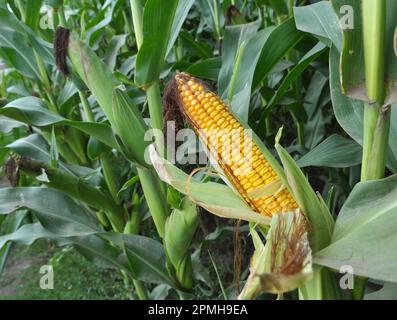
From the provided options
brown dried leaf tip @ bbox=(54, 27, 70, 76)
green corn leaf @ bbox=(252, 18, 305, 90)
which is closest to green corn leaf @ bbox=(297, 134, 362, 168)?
green corn leaf @ bbox=(252, 18, 305, 90)

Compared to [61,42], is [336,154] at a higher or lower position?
lower

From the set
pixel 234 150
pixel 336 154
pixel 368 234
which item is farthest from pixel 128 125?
pixel 368 234

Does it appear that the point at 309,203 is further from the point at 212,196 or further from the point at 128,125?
the point at 128,125

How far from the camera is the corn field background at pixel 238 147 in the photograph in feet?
2.08

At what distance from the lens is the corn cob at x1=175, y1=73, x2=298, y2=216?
683mm

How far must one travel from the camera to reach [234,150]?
698 millimetres

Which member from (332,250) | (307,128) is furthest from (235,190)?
(307,128)

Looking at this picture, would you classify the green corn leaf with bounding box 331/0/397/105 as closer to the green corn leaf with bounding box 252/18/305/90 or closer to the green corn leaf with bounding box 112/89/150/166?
the green corn leaf with bounding box 252/18/305/90

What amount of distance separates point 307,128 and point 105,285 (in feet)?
4.68

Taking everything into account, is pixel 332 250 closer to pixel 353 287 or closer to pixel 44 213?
pixel 353 287

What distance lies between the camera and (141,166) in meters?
1.09

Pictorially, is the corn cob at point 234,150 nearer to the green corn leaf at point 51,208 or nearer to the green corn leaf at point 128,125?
the green corn leaf at point 128,125

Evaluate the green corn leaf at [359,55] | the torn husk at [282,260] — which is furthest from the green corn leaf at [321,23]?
the torn husk at [282,260]

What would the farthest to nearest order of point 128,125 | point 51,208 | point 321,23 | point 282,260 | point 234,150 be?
point 51,208
point 128,125
point 321,23
point 234,150
point 282,260
